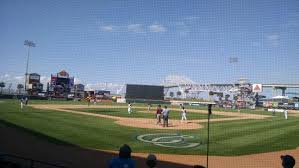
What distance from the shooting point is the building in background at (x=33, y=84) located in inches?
2872

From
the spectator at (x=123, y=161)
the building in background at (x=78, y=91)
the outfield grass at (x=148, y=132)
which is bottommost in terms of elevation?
the outfield grass at (x=148, y=132)

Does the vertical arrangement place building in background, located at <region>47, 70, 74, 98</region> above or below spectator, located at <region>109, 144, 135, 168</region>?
above

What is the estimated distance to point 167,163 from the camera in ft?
44.9

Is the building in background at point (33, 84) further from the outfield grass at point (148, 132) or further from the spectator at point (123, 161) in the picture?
the spectator at point (123, 161)

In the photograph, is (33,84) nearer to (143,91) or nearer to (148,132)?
(143,91)

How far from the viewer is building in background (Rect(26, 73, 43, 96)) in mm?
72938

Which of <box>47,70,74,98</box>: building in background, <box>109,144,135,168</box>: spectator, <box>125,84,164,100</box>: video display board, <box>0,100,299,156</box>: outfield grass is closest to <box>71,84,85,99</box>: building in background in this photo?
<box>47,70,74,98</box>: building in background

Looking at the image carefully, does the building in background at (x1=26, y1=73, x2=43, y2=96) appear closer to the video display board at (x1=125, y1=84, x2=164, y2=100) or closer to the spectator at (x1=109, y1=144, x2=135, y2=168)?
the video display board at (x1=125, y1=84, x2=164, y2=100)

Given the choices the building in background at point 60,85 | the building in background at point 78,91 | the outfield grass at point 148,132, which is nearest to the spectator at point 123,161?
the outfield grass at point 148,132

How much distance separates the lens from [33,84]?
241 ft

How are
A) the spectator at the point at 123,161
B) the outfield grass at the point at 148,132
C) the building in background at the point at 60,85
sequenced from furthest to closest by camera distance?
1. the building in background at the point at 60,85
2. the outfield grass at the point at 148,132
3. the spectator at the point at 123,161

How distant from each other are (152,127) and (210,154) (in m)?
9.56

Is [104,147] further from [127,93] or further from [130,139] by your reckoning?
[127,93]

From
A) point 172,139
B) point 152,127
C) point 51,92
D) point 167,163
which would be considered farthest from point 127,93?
point 167,163
